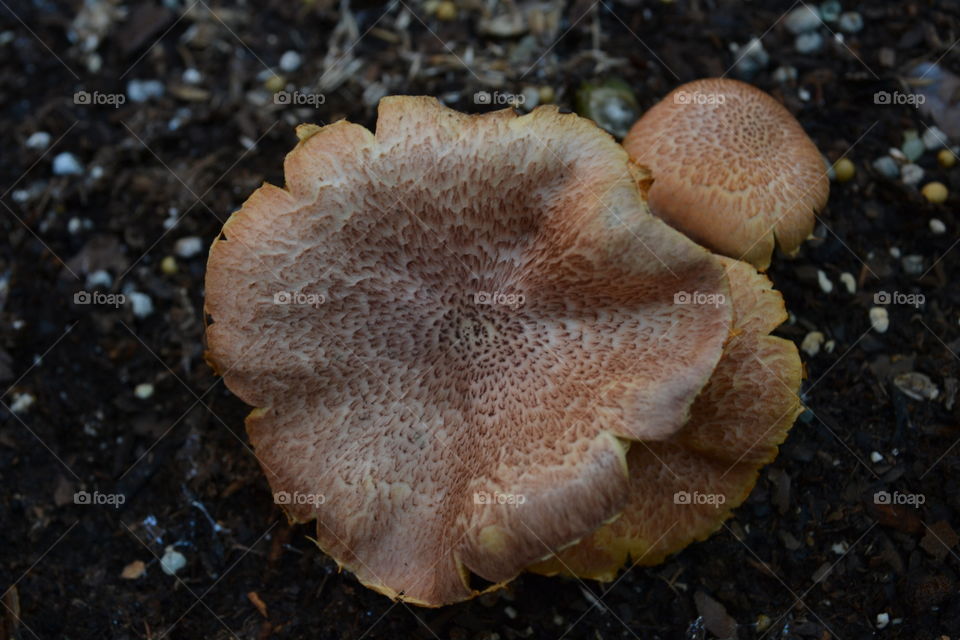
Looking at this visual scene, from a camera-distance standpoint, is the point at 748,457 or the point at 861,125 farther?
the point at 861,125

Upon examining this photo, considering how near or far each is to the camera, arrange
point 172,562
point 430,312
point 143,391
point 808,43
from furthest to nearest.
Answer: point 808,43, point 143,391, point 172,562, point 430,312

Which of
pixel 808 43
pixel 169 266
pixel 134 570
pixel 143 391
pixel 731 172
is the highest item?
pixel 808 43

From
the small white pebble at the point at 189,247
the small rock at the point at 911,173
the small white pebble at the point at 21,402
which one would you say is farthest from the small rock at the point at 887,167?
the small white pebble at the point at 21,402

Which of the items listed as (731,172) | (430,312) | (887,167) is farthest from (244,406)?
(887,167)

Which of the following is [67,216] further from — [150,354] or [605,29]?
[605,29]

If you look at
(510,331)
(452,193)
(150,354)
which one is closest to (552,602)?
(510,331)

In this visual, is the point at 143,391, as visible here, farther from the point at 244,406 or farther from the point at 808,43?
the point at 808,43

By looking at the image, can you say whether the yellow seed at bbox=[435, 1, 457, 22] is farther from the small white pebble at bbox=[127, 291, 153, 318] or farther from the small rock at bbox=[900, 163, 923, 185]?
the small rock at bbox=[900, 163, 923, 185]

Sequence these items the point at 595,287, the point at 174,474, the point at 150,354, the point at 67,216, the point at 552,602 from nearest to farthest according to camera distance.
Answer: the point at 595,287 → the point at 552,602 → the point at 174,474 → the point at 150,354 → the point at 67,216
